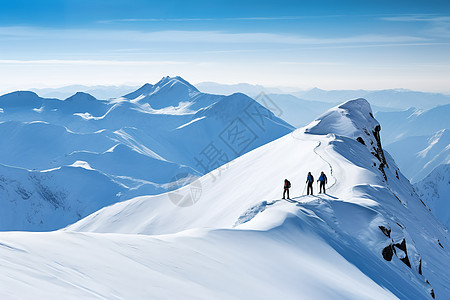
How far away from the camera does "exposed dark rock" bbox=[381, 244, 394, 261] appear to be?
2091cm

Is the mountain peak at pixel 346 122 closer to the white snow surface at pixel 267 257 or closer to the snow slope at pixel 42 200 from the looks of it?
the white snow surface at pixel 267 257

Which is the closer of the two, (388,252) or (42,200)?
(388,252)

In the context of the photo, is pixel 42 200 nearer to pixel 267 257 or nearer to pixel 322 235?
pixel 322 235

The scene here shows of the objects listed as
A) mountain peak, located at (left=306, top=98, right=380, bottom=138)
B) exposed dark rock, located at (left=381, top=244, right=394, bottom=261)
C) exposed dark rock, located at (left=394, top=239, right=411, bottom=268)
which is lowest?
exposed dark rock, located at (left=394, top=239, right=411, bottom=268)

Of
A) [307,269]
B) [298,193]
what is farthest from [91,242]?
[298,193]

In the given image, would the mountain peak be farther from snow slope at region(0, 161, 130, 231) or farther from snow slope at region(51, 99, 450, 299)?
snow slope at region(0, 161, 130, 231)

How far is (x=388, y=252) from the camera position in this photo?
2116cm

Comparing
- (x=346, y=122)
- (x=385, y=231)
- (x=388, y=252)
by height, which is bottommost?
(x=388, y=252)

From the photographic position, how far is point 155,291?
9664mm

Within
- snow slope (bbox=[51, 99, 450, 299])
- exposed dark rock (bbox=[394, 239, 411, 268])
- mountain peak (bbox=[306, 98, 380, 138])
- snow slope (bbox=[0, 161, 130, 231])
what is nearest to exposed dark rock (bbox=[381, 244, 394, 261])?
snow slope (bbox=[51, 99, 450, 299])

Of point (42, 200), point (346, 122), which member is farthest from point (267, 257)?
point (42, 200)

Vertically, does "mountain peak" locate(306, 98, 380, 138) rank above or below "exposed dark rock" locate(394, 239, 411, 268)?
above

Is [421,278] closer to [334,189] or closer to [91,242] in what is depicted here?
[334,189]

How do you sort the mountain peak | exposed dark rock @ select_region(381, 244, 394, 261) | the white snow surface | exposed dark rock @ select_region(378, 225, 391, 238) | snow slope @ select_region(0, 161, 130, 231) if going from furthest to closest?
snow slope @ select_region(0, 161, 130, 231) < the mountain peak < exposed dark rock @ select_region(378, 225, 391, 238) < exposed dark rock @ select_region(381, 244, 394, 261) < the white snow surface
